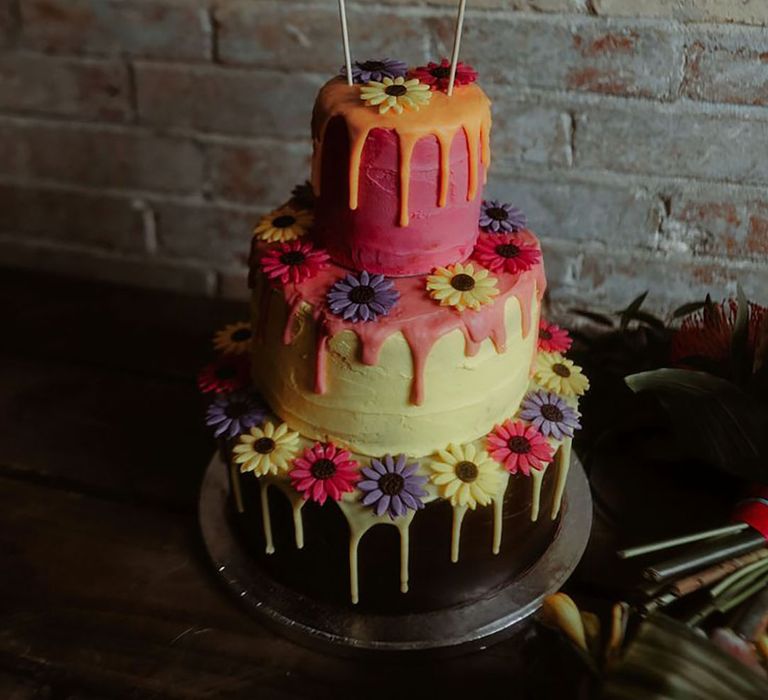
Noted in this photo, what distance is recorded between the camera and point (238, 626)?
887 mm

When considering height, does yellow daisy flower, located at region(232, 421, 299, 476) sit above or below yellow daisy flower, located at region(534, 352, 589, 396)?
below

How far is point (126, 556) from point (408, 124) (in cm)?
53

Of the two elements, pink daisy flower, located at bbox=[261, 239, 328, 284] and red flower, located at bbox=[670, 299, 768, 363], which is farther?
red flower, located at bbox=[670, 299, 768, 363]

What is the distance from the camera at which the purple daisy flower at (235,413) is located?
87 cm

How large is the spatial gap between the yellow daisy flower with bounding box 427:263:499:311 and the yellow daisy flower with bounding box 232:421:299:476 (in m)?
0.19

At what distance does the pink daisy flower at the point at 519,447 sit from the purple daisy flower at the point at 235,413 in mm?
219

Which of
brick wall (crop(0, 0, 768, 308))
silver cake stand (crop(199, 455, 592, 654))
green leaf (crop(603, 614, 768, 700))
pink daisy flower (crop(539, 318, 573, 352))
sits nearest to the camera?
green leaf (crop(603, 614, 768, 700))

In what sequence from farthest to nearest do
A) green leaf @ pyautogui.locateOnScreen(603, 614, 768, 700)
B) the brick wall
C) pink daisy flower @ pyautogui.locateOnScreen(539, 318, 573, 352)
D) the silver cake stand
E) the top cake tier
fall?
the brick wall, pink daisy flower @ pyautogui.locateOnScreen(539, 318, 573, 352), the silver cake stand, the top cake tier, green leaf @ pyautogui.locateOnScreen(603, 614, 768, 700)

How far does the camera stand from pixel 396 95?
77cm

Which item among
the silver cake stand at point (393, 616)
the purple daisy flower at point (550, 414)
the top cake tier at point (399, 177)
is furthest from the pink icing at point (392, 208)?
the silver cake stand at point (393, 616)

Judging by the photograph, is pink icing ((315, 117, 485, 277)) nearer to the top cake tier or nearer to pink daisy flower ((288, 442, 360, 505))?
the top cake tier

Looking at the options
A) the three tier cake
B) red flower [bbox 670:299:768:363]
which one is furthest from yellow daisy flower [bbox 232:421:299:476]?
red flower [bbox 670:299:768:363]

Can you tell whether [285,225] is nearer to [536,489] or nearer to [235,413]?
[235,413]

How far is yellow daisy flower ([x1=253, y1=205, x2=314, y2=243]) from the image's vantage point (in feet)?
2.89
